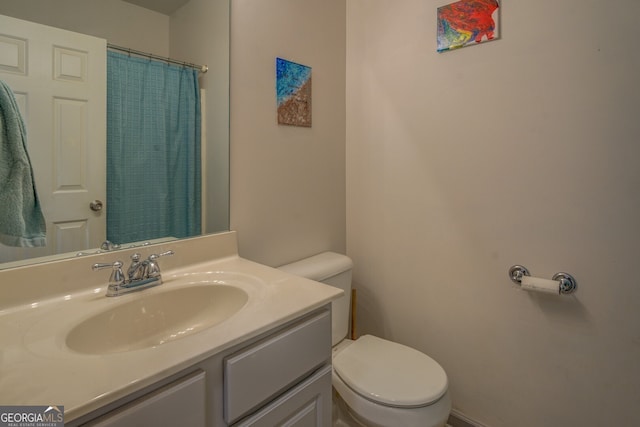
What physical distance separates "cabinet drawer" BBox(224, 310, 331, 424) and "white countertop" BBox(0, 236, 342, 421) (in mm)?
45

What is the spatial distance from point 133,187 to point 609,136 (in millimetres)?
1599

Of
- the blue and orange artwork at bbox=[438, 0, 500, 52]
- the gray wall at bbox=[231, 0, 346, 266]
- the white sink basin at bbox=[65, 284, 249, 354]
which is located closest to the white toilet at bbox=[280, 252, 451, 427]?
the gray wall at bbox=[231, 0, 346, 266]

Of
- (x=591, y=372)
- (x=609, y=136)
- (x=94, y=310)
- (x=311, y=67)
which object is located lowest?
(x=591, y=372)

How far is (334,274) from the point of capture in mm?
1490

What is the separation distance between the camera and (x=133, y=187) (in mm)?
1110

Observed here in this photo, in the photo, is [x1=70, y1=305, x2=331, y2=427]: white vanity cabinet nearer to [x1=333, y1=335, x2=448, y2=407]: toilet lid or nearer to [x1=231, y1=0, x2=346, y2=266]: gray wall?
[x1=333, y1=335, x2=448, y2=407]: toilet lid

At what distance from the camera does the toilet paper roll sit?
1150mm

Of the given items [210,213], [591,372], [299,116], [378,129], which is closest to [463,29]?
[378,129]

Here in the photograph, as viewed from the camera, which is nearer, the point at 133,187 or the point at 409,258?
the point at 133,187

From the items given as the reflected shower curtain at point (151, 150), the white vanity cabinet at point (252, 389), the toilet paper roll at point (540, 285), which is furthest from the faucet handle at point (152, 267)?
the toilet paper roll at point (540, 285)

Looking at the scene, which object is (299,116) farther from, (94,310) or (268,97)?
(94,310)

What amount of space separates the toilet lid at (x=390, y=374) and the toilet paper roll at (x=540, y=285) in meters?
0.45

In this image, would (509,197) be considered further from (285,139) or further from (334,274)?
(285,139)

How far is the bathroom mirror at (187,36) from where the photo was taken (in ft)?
3.19
